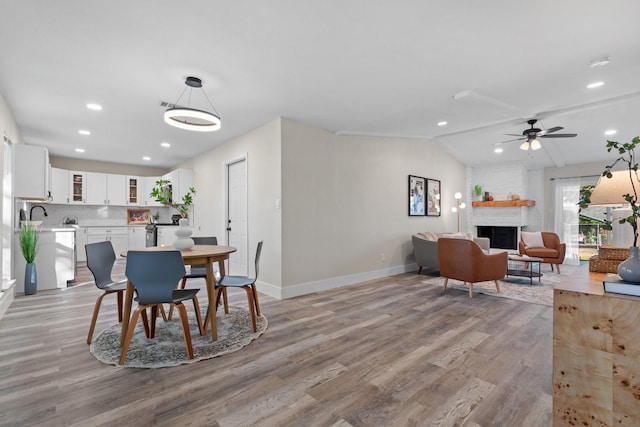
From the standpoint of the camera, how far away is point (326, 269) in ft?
15.5

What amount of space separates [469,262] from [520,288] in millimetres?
1275

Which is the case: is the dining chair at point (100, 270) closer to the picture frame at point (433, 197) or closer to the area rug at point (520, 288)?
the area rug at point (520, 288)

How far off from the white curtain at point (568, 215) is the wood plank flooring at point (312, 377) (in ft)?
17.6

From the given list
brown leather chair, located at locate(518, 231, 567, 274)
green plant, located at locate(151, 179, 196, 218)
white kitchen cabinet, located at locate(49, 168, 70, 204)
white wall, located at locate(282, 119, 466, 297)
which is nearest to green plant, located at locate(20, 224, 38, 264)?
green plant, located at locate(151, 179, 196, 218)

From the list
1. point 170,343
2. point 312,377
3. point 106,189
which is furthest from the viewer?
point 106,189

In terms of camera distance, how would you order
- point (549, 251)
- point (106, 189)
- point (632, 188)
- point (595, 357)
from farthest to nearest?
1. point (106, 189)
2. point (549, 251)
3. point (632, 188)
4. point (595, 357)

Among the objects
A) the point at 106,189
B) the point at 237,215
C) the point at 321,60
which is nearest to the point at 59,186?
the point at 106,189

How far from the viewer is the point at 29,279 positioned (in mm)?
4262

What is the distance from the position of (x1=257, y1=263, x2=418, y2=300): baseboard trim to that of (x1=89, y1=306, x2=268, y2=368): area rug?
97cm

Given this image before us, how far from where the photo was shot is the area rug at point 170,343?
232 centimetres

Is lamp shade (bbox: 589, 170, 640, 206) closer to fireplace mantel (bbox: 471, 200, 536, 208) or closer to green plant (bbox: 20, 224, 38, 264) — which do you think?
green plant (bbox: 20, 224, 38, 264)

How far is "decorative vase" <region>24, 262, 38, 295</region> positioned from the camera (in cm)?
426

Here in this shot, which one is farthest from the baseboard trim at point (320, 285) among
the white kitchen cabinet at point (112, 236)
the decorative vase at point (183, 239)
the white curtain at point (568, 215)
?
the white kitchen cabinet at point (112, 236)

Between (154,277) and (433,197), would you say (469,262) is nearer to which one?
(433,197)
